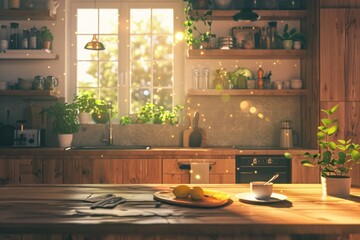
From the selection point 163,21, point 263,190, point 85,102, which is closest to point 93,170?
point 85,102

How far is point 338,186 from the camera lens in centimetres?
246

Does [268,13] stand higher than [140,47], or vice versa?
[268,13]

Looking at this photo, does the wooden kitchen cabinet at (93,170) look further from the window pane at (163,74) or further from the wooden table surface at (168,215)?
the wooden table surface at (168,215)

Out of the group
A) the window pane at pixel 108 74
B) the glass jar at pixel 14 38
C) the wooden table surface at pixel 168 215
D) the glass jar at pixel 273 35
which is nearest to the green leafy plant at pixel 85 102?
the window pane at pixel 108 74

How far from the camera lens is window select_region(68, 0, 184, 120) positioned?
5605 mm

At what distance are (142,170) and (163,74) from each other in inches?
57.1

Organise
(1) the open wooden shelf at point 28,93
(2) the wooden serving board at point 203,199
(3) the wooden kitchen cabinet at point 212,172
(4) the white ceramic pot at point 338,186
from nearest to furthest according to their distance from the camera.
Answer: (2) the wooden serving board at point 203,199
(4) the white ceramic pot at point 338,186
(3) the wooden kitchen cabinet at point 212,172
(1) the open wooden shelf at point 28,93

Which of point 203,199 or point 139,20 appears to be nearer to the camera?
point 203,199

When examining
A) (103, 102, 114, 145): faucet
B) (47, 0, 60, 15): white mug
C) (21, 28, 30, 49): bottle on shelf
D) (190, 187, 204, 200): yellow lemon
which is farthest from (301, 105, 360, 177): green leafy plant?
(21, 28, 30, 49): bottle on shelf

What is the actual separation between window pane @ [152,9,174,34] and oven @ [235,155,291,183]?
192 cm

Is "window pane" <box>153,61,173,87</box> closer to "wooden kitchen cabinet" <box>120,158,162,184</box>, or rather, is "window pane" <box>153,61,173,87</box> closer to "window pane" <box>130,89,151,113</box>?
"window pane" <box>130,89,151,113</box>

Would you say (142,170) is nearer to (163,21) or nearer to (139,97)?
(139,97)

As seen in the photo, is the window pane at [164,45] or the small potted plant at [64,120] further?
the window pane at [164,45]

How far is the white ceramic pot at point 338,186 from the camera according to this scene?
2459 mm
